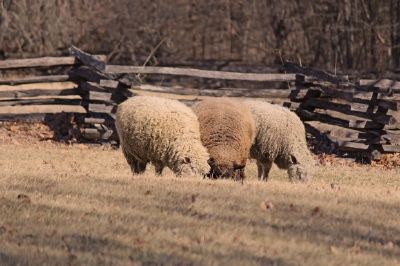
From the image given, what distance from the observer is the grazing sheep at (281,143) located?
40.9 ft

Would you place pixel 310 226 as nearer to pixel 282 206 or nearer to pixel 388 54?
pixel 282 206

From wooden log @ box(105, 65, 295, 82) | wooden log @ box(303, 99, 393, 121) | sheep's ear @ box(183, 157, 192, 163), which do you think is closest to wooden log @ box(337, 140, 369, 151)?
wooden log @ box(303, 99, 393, 121)

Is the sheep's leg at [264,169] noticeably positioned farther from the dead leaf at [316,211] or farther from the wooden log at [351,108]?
the dead leaf at [316,211]

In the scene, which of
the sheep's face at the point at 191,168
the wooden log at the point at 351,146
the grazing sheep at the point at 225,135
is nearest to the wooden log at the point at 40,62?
the wooden log at the point at 351,146

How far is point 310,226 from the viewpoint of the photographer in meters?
7.36

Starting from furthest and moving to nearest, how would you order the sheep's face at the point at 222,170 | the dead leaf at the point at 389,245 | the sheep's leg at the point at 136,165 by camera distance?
the sheep's leg at the point at 136,165 < the sheep's face at the point at 222,170 < the dead leaf at the point at 389,245

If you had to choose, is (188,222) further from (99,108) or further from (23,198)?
(99,108)

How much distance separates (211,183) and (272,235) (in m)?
2.60

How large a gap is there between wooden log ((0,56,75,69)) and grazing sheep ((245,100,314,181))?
7.56 metres

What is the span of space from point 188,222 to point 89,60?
12.0 metres

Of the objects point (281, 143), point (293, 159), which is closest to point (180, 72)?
point (281, 143)

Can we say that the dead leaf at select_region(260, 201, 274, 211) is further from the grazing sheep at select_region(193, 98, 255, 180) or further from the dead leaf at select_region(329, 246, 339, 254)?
the grazing sheep at select_region(193, 98, 255, 180)

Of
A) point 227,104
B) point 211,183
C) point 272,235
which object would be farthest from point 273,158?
point 272,235

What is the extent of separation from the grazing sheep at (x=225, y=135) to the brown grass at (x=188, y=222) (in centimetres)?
145
